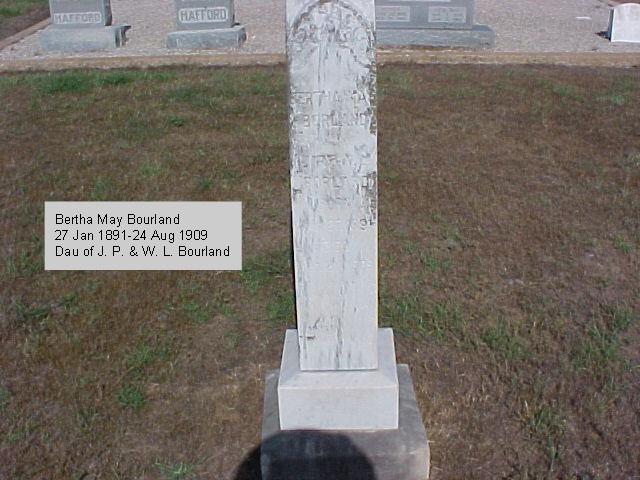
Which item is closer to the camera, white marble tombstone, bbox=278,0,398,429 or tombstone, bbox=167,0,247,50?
white marble tombstone, bbox=278,0,398,429

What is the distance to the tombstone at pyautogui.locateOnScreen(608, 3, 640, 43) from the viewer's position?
10.9 metres

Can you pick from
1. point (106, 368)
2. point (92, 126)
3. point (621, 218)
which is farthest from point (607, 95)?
point (106, 368)

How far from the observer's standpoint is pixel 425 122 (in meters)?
6.83

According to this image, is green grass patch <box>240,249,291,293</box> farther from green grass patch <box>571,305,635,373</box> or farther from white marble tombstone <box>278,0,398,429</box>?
green grass patch <box>571,305,635,373</box>

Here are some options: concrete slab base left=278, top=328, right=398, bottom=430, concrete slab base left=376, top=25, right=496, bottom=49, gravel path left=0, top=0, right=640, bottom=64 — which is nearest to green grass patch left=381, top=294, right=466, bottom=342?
concrete slab base left=278, top=328, right=398, bottom=430

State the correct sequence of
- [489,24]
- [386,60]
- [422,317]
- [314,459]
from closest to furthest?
1. [314,459]
2. [422,317]
3. [386,60]
4. [489,24]

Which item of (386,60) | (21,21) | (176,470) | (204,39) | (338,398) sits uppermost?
(21,21)

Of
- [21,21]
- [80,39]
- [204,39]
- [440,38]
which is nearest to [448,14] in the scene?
[440,38]

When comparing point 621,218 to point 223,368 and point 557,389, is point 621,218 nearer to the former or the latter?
point 557,389

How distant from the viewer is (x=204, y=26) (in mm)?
11031

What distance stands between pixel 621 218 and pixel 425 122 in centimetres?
247

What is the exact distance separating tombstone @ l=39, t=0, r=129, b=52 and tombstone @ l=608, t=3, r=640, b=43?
7532 mm

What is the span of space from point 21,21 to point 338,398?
13.8m

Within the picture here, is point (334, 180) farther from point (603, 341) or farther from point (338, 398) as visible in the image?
point (603, 341)
